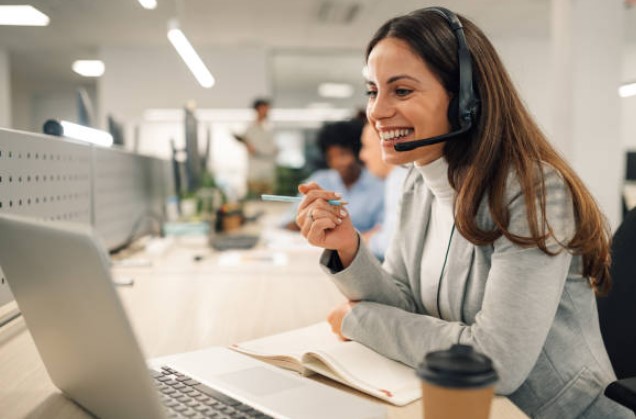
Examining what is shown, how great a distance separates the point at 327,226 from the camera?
3.18 feet

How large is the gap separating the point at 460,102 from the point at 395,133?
134 millimetres

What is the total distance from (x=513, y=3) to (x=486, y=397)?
622 centimetres

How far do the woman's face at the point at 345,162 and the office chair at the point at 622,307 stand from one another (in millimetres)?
2032

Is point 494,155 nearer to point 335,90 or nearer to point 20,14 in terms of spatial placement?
point 20,14

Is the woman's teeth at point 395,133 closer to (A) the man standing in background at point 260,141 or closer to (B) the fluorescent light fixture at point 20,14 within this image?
(B) the fluorescent light fixture at point 20,14

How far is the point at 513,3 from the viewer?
5.84 meters

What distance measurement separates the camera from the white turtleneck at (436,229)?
3.11ft

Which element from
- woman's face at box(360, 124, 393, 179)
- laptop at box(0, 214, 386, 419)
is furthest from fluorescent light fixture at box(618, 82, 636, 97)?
laptop at box(0, 214, 386, 419)

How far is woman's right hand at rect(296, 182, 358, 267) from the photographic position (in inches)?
38.4

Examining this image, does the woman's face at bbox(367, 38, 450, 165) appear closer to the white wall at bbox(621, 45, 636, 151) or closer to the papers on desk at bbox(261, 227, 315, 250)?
the papers on desk at bbox(261, 227, 315, 250)

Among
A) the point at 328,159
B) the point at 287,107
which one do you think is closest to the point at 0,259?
the point at 328,159

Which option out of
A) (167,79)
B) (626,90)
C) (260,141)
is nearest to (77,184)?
(626,90)

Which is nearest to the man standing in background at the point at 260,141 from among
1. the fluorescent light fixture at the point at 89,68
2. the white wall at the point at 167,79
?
the white wall at the point at 167,79

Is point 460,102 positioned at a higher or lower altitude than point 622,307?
higher
